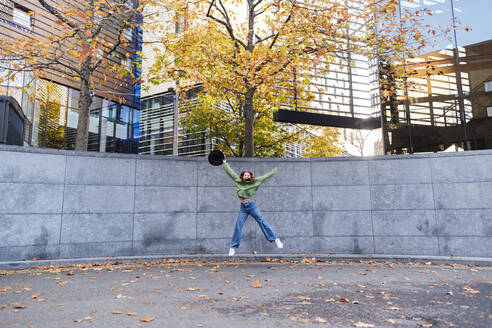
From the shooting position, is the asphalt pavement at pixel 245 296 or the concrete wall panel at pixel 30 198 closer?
the asphalt pavement at pixel 245 296

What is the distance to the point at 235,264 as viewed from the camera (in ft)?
31.1

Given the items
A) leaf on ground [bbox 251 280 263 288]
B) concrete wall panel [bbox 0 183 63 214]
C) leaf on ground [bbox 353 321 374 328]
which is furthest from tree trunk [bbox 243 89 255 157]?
leaf on ground [bbox 353 321 374 328]

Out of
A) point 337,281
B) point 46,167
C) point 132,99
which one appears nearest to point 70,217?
point 46,167

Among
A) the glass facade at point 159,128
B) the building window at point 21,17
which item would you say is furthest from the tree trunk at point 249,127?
the glass facade at point 159,128

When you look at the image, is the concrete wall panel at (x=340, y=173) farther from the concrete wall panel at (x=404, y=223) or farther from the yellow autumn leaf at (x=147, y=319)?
the yellow autumn leaf at (x=147, y=319)

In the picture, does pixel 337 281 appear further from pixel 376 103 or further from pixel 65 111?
pixel 65 111

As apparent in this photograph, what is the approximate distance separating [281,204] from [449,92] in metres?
11.1

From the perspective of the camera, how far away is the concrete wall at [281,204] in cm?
991

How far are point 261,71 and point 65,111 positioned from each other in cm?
1393

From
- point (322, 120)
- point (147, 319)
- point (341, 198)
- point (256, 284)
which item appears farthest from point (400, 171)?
point (147, 319)

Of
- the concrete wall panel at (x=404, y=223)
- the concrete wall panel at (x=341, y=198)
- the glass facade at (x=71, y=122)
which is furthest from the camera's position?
the glass facade at (x=71, y=122)

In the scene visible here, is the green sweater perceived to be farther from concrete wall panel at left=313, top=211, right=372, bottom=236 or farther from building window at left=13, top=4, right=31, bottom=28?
building window at left=13, top=4, right=31, bottom=28

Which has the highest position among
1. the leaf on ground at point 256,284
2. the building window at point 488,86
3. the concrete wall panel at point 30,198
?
the building window at point 488,86

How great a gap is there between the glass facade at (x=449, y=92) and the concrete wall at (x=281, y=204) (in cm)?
717
